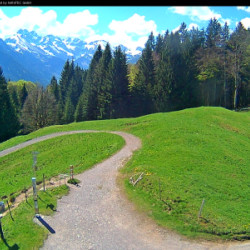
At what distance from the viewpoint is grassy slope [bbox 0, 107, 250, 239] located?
15656 mm

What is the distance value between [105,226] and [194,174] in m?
9.49

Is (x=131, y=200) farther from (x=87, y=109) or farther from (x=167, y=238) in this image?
(x=87, y=109)

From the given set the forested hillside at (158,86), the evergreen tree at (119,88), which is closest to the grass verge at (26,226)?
the forested hillside at (158,86)

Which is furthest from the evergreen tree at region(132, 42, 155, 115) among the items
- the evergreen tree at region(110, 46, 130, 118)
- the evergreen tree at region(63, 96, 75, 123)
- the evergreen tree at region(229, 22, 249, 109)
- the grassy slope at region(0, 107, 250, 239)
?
the grassy slope at region(0, 107, 250, 239)

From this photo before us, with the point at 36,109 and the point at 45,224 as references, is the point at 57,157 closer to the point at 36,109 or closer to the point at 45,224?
the point at 45,224

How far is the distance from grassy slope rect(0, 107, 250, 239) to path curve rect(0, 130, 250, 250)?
84cm

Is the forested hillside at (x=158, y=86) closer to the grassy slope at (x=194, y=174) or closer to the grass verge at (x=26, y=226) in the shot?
the grassy slope at (x=194, y=174)

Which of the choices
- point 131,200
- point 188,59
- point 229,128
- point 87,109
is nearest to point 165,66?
point 188,59

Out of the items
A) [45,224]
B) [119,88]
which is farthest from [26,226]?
[119,88]

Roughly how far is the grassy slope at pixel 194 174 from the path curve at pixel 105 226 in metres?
0.84

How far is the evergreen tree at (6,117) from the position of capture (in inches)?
2304

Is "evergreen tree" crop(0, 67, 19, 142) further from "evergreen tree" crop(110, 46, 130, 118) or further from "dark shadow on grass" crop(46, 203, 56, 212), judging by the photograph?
"dark shadow on grass" crop(46, 203, 56, 212)

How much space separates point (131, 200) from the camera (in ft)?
59.3

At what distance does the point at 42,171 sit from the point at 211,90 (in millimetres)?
54413
